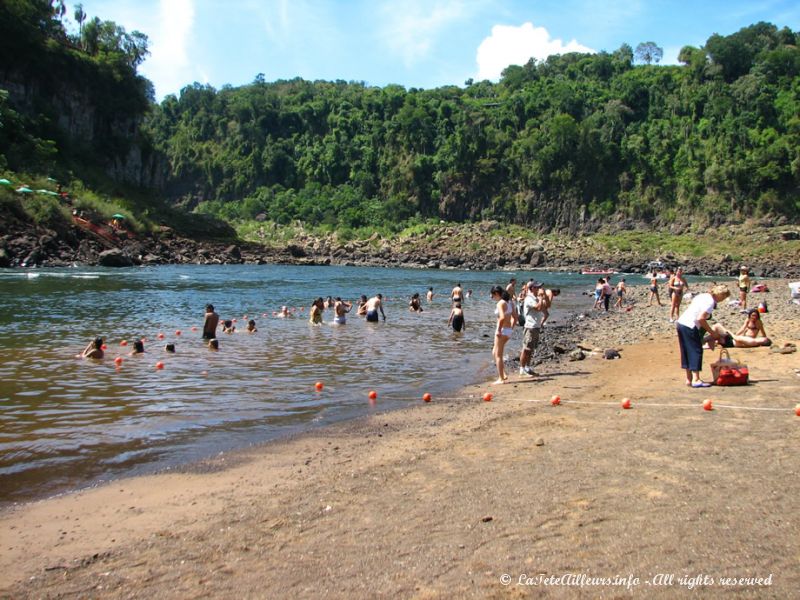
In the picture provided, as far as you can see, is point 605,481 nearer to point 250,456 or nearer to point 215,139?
point 250,456

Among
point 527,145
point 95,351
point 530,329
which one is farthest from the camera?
point 527,145

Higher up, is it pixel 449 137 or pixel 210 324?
pixel 449 137

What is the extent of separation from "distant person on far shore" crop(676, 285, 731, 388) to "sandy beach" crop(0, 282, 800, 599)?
1.10 metres

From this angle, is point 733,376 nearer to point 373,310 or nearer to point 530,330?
point 530,330

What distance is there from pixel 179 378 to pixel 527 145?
109 meters

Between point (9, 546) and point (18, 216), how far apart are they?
56.5 m

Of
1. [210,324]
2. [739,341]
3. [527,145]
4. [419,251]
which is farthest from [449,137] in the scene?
[739,341]

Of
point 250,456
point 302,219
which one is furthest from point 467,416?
point 302,219

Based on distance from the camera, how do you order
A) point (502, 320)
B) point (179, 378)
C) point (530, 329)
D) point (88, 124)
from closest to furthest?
point (502, 320) < point (530, 329) < point (179, 378) < point (88, 124)

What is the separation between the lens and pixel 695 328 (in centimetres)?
954

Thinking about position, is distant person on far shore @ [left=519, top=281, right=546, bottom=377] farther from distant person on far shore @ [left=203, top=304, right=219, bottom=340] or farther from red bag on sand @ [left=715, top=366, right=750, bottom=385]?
distant person on far shore @ [left=203, top=304, right=219, bottom=340]

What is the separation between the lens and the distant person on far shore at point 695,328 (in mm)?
9352

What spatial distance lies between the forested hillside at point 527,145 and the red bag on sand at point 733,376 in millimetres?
88988

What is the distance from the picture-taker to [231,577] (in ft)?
14.6
